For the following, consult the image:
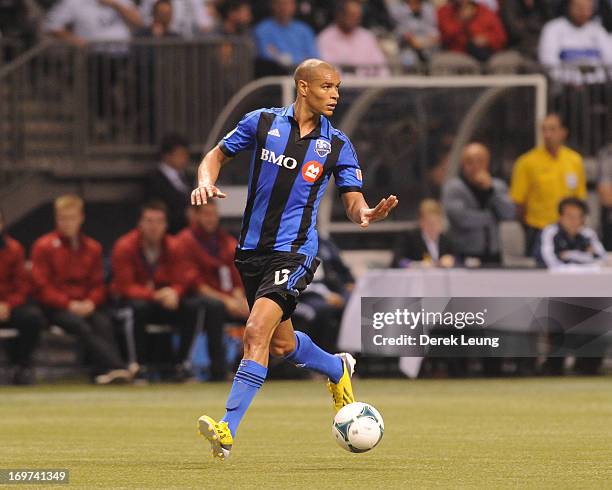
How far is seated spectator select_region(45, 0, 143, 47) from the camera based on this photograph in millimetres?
19906

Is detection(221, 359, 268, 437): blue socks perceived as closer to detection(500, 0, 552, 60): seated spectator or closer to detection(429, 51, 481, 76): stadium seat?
detection(429, 51, 481, 76): stadium seat

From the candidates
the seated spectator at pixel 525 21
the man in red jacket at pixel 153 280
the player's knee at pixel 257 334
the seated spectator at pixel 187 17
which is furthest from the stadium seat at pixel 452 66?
the player's knee at pixel 257 334

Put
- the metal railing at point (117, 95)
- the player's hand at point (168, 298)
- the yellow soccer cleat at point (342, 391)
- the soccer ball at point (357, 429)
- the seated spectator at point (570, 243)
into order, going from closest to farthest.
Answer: the soccer ball at point (357, 429), the yellow soccer cleat at point (342, 391), the player's hand at point (168, 298), the seated spectator at point (570, 243), the metal railing at point (117, 95)

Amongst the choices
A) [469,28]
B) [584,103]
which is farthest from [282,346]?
[469,28]

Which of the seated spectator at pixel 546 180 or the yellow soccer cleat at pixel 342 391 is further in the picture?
the seated spectator at pixel 546 180

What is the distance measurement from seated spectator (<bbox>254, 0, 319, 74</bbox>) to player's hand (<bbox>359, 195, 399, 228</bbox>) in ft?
37.0

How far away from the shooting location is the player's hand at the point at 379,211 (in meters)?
8.80

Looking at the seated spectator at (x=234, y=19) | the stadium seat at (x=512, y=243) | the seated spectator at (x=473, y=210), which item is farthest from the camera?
the seated spectator at (x=234, y=19)

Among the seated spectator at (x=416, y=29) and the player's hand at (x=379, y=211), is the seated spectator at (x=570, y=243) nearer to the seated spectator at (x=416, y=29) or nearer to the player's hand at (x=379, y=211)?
the seated spectator at (x=416, y=29)

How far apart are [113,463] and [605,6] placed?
14654 millimetres

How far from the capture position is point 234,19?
814 inches

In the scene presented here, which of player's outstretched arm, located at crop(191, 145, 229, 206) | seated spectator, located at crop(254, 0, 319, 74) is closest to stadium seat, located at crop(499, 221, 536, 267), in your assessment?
seated spectator, located at crop(254, 0, 319, 74)

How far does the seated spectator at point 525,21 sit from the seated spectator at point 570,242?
5.30 meters

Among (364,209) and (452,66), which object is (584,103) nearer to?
(452,66)
